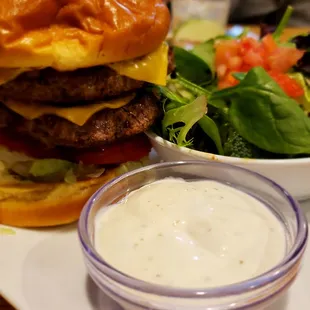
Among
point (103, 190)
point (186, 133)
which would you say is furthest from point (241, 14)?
point (103, 190)

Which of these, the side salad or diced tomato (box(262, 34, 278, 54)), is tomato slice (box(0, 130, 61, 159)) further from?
diced tomato (box(262, 34, 278, 54))

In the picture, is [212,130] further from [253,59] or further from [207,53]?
[207,53]

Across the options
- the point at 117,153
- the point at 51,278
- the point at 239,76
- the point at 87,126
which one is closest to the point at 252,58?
the point at 239,76

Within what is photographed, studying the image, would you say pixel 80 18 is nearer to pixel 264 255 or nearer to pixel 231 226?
pixel 231 226

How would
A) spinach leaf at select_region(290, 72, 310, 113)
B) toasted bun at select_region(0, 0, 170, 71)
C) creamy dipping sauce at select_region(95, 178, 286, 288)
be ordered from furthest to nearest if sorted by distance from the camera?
spinach leaf at select_region(290, 72, 310, 113), toasted bun at select_region(0, 0, 170, 71), creamy dipping sauce at select_region(95, 178, 286, 288)

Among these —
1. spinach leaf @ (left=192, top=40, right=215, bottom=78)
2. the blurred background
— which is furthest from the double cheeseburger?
the blurred background

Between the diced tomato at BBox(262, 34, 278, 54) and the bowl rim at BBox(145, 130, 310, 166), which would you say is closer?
the bowl rim at BBox(145, 130, 310, 166)

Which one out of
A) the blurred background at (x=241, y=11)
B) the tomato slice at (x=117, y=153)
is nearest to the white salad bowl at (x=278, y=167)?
the tomato slice at (x=117, y=153)
